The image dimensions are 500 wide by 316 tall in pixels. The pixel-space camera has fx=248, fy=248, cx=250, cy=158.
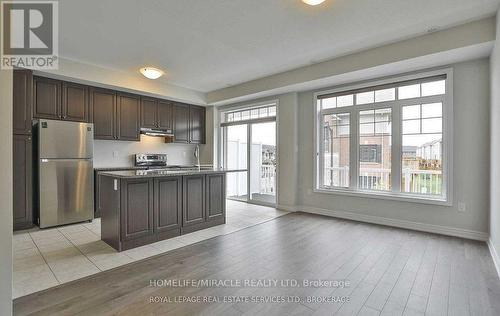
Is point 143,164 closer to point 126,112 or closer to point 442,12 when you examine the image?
point 126,112

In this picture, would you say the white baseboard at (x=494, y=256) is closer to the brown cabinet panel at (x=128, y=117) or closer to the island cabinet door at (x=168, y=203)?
the island cabinet door at (x=168, y=203)

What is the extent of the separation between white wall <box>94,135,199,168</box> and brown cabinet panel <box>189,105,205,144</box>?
1.08ft

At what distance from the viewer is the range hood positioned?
17.8 feet

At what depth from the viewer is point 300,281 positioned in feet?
7.56

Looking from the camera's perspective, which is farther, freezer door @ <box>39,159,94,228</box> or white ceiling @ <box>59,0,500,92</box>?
freezer door @ <box>39,159,94,228</box>

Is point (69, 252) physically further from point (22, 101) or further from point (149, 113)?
point (149, 113)

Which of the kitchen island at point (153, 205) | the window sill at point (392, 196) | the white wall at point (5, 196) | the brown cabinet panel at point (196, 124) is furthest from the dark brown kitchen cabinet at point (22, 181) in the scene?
the window sill at point (392, 196)

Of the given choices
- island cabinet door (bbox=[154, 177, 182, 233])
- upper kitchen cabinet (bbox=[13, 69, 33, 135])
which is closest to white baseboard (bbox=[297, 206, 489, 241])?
island cabinet door (bbox=[154, 177, 182, 233])

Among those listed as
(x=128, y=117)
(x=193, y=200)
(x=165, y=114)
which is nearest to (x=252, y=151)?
(x=165, y=114)

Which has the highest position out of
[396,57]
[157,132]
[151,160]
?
[396,57]

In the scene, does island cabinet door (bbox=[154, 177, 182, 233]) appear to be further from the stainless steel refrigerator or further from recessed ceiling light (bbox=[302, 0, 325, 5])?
recessed ceiling light (bbox=[302, 0, 325, 5])

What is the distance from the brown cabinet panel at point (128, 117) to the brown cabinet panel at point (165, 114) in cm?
51

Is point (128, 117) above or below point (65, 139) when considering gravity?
above

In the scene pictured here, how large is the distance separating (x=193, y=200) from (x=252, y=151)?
262 centimetres
